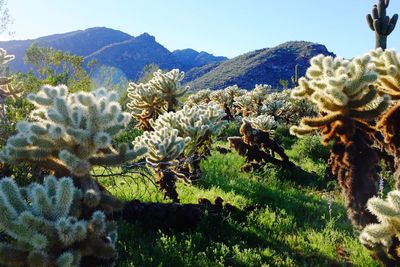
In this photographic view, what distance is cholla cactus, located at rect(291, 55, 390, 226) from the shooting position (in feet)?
16.5

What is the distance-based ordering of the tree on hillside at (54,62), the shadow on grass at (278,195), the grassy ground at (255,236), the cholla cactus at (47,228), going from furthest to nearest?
the tree on hillside at (54,62) → the shadow on grass at (278,195) → the grassy ground at (255,236) → the cholla cactus at (47,228)

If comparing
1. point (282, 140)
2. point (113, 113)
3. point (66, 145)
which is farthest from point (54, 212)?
point (282, 140)

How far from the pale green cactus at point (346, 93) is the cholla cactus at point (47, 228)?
3.01 m

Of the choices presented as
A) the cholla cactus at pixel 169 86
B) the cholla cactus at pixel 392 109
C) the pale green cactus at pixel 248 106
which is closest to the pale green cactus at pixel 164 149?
the cholla cactus at pixel 392 109

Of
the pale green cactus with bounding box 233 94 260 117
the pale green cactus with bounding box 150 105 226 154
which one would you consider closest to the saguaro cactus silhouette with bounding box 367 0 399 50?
the pale green cactus with bounding box 233 94 260 117

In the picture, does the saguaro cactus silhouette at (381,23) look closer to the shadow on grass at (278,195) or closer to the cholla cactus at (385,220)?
the shadow on grass at (278,195)

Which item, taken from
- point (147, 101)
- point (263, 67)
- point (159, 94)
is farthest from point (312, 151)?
point (263, 67)

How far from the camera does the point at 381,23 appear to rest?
52.7 feet

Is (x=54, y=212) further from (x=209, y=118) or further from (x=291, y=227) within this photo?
(x=209, y=118)

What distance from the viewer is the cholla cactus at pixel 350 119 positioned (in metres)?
5.04

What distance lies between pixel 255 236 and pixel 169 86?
5398 mm

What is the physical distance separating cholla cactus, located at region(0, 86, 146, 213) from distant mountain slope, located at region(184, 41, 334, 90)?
104 meters

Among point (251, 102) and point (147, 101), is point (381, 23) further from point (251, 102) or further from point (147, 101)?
point (147, 101)

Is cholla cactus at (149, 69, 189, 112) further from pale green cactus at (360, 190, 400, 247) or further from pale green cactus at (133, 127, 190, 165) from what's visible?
pale green cactus at (360, 190, 400, 247)
